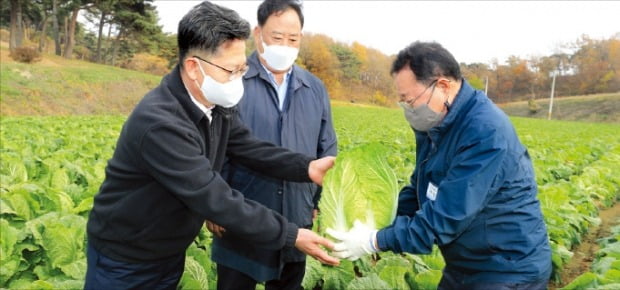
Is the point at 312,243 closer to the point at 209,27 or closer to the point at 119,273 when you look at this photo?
the point at 119,273

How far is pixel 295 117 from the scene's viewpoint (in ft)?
9.34

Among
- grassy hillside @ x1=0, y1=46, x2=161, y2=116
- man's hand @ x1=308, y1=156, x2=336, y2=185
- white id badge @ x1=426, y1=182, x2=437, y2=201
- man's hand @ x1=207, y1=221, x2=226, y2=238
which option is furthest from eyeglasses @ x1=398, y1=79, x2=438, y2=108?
grassy hillside @ x1=0, y1=46, x2=161, y2=116

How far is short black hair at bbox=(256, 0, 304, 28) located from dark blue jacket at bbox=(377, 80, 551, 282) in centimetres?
120

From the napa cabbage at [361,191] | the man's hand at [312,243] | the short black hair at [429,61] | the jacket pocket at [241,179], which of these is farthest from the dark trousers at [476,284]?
the jacket pocket at [241,179]

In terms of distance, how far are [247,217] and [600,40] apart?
84.1 m

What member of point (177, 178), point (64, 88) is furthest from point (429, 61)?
point (64, 88)

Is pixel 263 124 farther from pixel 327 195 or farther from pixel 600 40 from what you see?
pixel 600 40

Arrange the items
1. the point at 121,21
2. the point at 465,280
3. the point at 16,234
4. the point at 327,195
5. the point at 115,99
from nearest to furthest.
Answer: the point at 465,280, the point at 327,195, the point at 16,234, the point at 115,99, the point at 121,21

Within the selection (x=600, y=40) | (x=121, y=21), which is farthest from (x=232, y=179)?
(x=600, y=40)

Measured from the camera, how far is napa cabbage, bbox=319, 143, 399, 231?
2.46m

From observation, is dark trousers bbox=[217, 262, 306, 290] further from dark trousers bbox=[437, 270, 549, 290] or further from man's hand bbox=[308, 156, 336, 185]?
dark trousers bbox=[437, 270, 549, 290]

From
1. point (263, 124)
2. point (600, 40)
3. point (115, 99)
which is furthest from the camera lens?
point (600, 40)

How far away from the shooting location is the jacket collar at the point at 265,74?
9.23ft

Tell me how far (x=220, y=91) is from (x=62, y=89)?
28143 mm
